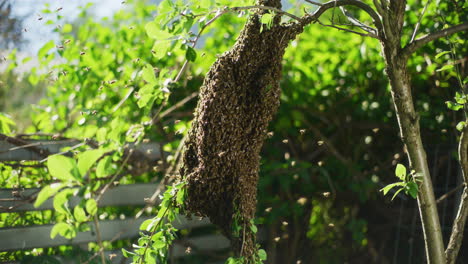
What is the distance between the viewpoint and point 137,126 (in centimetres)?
127

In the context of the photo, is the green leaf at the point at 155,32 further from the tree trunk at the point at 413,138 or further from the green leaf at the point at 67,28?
the green leaf at the point at 67,28

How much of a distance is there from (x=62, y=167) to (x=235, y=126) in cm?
56

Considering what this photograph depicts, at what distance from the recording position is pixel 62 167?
3.40 ft

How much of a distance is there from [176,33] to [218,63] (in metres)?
0.20

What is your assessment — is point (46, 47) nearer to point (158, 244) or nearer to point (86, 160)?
point (158, 244)

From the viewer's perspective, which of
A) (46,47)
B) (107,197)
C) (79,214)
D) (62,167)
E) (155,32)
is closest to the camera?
A: (62,167)

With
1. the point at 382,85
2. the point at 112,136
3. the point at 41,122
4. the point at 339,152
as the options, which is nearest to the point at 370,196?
the point at 339,152

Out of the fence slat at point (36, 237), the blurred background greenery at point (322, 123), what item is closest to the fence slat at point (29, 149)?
the blurred background greenery at point (322, 123)

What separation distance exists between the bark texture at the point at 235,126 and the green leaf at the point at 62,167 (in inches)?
18.9

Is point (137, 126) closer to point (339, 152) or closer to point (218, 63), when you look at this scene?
point (218, 63)

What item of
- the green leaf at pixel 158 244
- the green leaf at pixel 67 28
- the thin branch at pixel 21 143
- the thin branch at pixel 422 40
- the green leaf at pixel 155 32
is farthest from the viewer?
the green leaf at pixel 67 28

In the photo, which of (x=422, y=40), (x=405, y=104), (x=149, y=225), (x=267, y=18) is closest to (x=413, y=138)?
(x=405, y=104)

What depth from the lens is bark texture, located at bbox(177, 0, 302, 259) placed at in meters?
1.46

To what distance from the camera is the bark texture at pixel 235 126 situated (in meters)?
1.46
